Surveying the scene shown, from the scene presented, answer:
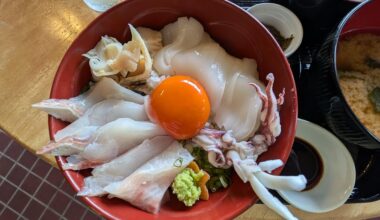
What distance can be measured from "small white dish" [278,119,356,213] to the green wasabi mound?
0.77 feet

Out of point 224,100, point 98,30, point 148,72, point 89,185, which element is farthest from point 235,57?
point 89,185

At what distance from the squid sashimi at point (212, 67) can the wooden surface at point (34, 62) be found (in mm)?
337

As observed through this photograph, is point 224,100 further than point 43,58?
No

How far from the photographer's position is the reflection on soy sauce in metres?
1.09

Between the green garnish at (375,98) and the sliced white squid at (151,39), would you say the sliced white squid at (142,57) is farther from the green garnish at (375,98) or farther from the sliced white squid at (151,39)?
the green garnish at (375,98)

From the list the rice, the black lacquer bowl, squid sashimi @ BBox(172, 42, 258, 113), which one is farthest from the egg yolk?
the rice

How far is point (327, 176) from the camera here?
108 cm

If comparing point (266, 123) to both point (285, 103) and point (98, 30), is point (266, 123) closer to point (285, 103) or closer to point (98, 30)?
point (285, 103)

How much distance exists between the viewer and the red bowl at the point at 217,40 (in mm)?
891

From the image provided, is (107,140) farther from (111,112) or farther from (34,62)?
(34,62)

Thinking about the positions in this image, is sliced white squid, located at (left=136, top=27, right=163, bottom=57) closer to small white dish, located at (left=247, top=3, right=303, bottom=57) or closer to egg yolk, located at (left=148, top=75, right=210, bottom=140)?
egg yolk, located at (left=148, top=75, right=210, bottom=140)

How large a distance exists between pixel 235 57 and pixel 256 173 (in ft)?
1.07

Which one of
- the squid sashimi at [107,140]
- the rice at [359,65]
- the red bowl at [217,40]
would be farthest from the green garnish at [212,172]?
the rice at [359,65]

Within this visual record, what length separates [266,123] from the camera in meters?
0.91
